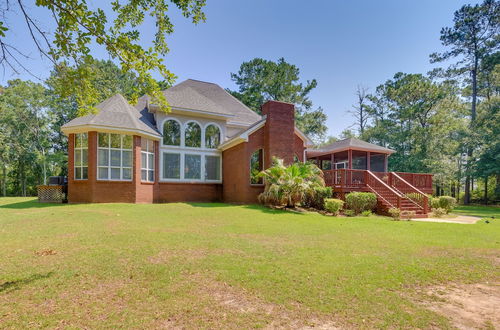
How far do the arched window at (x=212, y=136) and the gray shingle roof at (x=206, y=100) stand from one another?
1.33 metres

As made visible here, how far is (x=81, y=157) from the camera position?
45.9 feet

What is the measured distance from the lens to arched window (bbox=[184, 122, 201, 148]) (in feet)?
56.4

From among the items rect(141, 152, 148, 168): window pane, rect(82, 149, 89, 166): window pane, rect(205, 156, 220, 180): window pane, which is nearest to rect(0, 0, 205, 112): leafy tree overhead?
rect(141, 152, 148, 168): window pane

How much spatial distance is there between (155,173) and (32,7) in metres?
12.5

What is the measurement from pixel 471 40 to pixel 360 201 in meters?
26.4

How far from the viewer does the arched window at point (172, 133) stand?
16672mm

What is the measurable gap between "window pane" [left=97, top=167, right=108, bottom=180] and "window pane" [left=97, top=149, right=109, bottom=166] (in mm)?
267

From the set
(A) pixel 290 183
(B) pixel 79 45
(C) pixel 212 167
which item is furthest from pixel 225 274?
(C) pixel 212 167

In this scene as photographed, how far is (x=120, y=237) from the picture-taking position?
6.19 meters

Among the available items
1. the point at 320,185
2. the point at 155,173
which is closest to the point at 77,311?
the point at 320,185

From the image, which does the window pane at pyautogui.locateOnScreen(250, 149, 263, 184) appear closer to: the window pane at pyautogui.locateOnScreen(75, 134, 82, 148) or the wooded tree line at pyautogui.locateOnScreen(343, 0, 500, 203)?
the window pane at pyautogui.locateOnScreen(75, 134, 82, 148)

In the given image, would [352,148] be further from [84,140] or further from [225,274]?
[84,140]

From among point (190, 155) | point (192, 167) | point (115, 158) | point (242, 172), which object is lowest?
point (242, 172)

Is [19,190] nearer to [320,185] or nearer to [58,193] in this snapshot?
[58,193]
